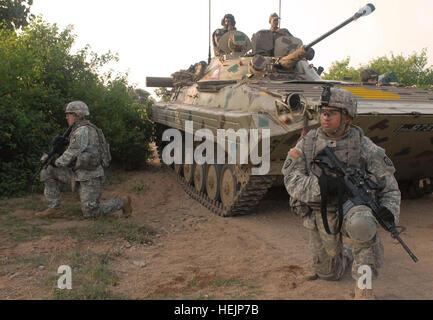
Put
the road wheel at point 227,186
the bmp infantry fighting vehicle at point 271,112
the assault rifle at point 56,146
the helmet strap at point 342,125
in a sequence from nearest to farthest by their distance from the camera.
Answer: the helmet strap at point 342,125 < the bmp infantry fighting vehicle at point 271,112 < the assault rifle at point 56,146 < the road wheel at point 227,186

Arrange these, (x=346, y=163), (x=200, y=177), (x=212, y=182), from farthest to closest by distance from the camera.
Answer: (x=200, y=177), (x=212, y=182), (x=346, y=163)

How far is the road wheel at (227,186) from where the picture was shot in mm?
6082

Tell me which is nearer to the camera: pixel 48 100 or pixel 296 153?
pixel 296 153

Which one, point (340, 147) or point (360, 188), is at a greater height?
point (340, 147)

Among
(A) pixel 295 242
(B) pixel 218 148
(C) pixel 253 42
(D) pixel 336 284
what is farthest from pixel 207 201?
(D) pixel 336 284

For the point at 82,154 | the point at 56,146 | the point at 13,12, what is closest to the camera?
the point at 82,154

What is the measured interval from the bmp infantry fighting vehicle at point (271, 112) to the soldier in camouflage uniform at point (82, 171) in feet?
5.17

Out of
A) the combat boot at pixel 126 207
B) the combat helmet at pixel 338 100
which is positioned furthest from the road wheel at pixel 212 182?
the combat helmet at pixel 338 100

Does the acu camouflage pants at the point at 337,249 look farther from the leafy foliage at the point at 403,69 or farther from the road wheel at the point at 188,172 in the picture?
the leafy foliage at the point at 403,69

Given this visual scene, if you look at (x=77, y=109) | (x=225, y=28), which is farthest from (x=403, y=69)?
(x=77, y=109)

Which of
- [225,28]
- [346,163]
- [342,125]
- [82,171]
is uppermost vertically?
[225,28]

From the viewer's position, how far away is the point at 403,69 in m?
19.6

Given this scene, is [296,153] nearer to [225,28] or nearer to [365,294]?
[365,294]

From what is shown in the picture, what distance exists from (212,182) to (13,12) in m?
13.9
